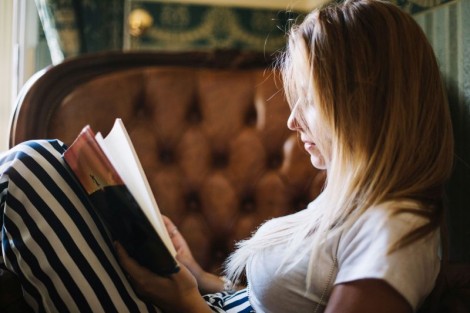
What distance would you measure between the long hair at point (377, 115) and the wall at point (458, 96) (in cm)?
39

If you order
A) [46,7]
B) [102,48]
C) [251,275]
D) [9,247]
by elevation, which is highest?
[46,7]

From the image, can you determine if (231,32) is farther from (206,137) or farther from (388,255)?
(388,255)

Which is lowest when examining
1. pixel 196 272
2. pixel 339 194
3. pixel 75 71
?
pixel 196 272

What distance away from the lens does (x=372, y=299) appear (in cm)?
45

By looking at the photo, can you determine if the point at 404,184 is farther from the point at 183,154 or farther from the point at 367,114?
the point at 183,154

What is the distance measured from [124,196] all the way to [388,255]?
264mm

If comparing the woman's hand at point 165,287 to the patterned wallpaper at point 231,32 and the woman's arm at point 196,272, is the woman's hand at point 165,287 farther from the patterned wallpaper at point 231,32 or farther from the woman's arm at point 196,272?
the patterned wallpaper at point 231,32

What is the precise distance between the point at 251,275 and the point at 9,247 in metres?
0.29

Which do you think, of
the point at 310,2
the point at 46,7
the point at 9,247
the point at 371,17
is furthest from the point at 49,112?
the point at 310,2

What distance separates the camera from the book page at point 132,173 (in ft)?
1.55

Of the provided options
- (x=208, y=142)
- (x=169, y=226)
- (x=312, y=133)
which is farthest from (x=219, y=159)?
(x=312, y=133)

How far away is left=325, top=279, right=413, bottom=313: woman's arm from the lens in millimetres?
451

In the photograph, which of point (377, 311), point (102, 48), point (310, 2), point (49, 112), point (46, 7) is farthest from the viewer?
point (310, 2)

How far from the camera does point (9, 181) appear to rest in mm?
527
